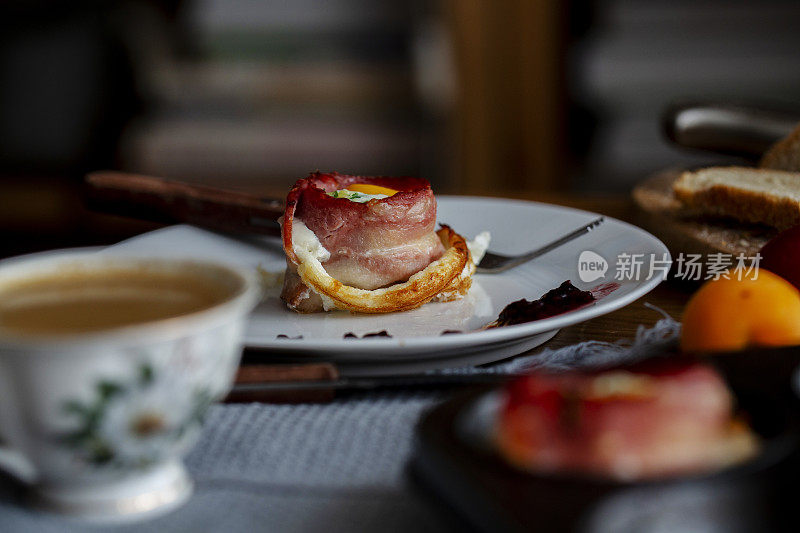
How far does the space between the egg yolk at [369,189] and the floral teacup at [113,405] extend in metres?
→ 0.58

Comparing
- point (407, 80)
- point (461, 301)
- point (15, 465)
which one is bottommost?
point (407, 80)

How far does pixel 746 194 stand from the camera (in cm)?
139

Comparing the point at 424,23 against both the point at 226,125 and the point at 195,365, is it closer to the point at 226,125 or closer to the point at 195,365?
the point at 226,125

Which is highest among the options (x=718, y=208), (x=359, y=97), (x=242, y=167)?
(x=718, y=208)

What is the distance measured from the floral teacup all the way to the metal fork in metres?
0.68

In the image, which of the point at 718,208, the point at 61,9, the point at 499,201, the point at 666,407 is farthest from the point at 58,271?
the point at 61,9

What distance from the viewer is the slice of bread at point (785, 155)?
65.7 inches

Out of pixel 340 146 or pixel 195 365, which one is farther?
pixel 340 146

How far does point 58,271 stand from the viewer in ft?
2.34

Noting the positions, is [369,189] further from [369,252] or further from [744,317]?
[744,317]

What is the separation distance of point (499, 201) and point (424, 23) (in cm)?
185

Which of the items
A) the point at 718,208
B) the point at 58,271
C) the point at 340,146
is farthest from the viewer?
the point at 340,146

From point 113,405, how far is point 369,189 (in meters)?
0.68

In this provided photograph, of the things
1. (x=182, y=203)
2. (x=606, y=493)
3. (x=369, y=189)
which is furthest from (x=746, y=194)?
(x=606, y=493)
